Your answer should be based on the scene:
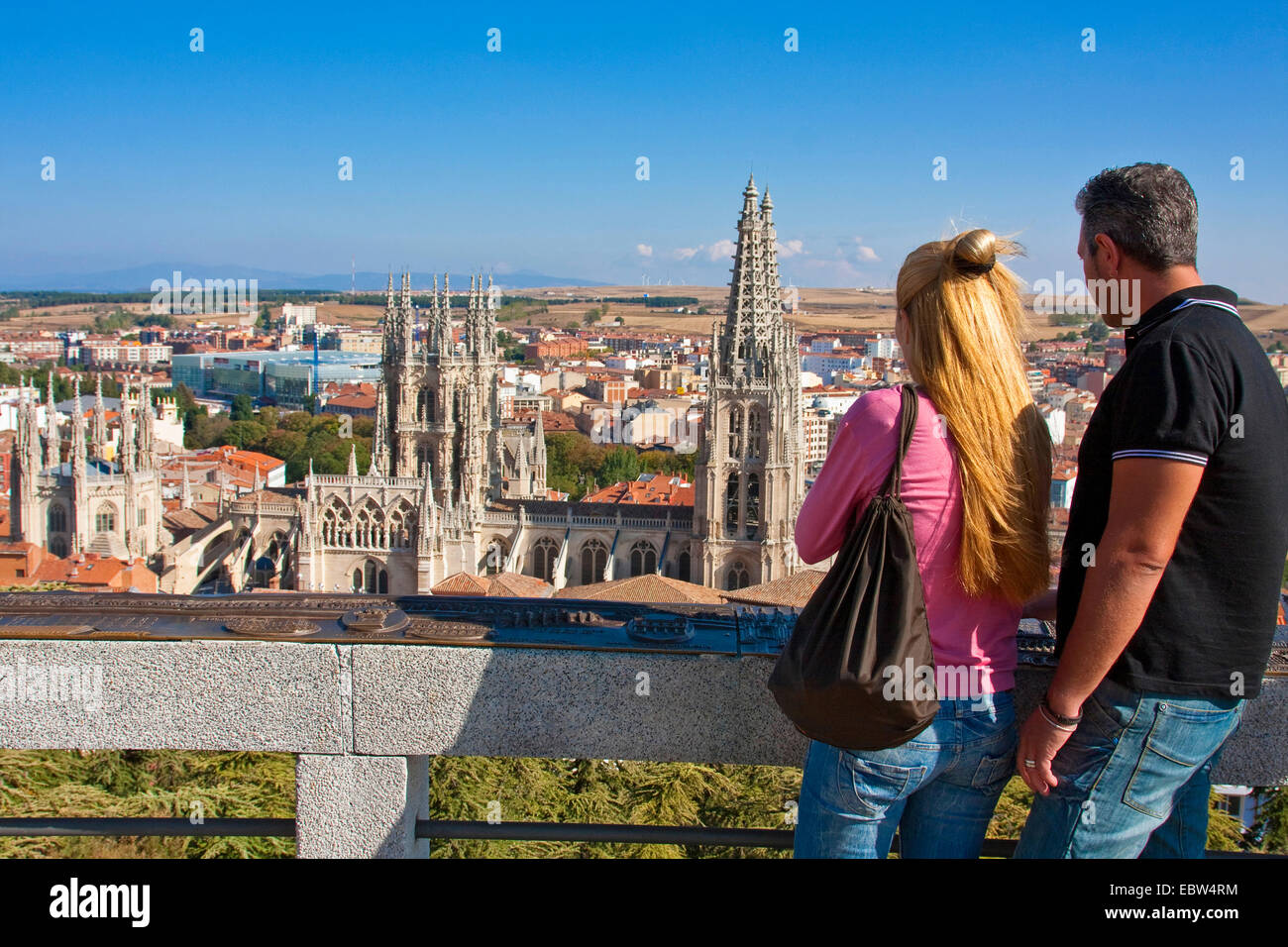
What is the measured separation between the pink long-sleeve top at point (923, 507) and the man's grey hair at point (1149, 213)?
1.80 ft

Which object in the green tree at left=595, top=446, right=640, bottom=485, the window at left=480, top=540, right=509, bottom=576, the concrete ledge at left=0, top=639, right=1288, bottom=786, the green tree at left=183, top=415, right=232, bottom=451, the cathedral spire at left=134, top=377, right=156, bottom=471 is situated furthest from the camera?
the green tree at left=183, top=415, right=232, bottom=451

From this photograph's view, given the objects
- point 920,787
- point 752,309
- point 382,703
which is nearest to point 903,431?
point 920,787

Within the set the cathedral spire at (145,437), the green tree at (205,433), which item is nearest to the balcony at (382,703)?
the cathedral spire at (145,437)

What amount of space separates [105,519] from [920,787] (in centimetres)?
3306

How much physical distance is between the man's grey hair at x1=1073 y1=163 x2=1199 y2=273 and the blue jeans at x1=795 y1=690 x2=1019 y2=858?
39.9 inches

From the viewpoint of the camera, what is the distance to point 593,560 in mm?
30359

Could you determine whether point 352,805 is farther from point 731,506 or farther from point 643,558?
point 643,558

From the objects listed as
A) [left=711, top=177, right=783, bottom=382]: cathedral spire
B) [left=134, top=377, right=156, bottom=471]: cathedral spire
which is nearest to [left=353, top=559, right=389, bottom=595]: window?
[left=134, top=377, right=156, bottom=471]: cathedral spire

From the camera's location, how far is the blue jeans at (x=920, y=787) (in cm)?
243

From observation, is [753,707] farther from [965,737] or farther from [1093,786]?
[1093,786]

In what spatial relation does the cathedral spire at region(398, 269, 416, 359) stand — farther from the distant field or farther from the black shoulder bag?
the distant field

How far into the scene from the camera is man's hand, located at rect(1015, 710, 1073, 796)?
2402mm

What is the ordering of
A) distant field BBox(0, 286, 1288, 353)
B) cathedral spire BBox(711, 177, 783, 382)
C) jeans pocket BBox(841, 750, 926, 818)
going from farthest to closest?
distant field BBox(0, 286, 1288, 353) < cathedral spire BBox(711, 177, 783, 382) < jeans pocket BBox(841, 750, 926, 818)
